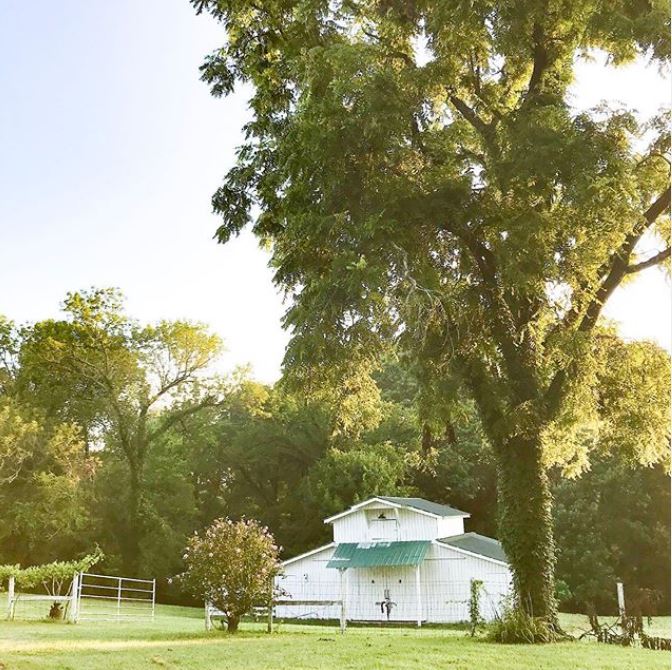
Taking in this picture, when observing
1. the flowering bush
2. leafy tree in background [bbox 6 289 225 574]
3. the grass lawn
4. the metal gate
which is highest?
leafy tree in background [bbox 6 289 225 574]

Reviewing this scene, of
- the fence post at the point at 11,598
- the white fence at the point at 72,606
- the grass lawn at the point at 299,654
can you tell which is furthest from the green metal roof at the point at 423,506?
the grass lawn at the point at 299,654

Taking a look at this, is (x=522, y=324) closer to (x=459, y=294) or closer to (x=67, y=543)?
(x=459, y=294)

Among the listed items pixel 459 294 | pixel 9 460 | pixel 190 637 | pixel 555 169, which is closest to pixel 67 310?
pixel 9 460

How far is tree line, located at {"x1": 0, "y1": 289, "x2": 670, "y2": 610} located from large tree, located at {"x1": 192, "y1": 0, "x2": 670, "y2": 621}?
844cm

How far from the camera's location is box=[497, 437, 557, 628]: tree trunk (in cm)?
620

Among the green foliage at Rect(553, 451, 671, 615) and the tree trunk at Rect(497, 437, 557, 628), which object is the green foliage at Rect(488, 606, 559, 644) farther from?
the green foliage at Rect(553, 451, 671, 615)

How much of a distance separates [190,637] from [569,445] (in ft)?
14.8

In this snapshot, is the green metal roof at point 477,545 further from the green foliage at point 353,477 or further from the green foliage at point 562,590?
the green foliage at point 353,477

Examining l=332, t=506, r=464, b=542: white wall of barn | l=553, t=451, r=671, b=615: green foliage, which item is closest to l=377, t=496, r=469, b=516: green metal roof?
l=332, t=506, r=464, b=542: white wall of barn

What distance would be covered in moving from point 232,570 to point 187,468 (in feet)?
36.4

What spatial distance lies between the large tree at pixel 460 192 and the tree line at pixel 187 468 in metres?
8.44

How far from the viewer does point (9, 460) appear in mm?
15164

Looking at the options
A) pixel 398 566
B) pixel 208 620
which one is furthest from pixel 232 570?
pixel 398 566

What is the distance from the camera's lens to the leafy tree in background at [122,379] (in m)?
15.9
